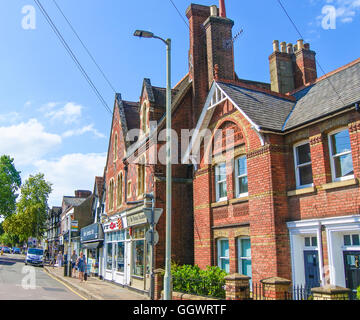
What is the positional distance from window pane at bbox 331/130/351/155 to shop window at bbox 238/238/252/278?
468cm

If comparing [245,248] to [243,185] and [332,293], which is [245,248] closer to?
[243,185]

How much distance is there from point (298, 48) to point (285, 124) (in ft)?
31.2

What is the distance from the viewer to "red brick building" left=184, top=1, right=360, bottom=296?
11.0 meters

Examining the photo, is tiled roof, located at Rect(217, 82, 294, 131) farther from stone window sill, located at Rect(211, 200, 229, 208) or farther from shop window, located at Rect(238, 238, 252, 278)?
shop window, located at Rect(238, 238, 252, 278)

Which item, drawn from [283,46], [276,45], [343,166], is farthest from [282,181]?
[283,46]

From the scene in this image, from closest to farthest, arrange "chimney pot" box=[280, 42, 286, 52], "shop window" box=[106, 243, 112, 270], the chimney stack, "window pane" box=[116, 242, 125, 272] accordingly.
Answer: the chimney stack
"chimney pot" box=[280, 42, 286, 52]
"window pane" box=[116, 242, 125, 272]
"shop window" box=[106, 243, 112, 270]

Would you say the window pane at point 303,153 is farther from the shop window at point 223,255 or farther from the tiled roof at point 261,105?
the shop window at point 223,255

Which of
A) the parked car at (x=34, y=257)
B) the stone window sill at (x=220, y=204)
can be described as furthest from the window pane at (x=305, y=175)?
the parked car at (x=34, y=257)

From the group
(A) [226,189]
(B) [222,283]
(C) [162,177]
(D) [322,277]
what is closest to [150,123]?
(C) [162,177]

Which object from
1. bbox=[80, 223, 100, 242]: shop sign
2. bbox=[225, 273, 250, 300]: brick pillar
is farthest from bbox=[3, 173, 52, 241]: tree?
bbox=[225, 273, 250, 300]: brick pillar

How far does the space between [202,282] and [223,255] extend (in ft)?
8.47

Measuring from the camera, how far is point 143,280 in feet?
60.2

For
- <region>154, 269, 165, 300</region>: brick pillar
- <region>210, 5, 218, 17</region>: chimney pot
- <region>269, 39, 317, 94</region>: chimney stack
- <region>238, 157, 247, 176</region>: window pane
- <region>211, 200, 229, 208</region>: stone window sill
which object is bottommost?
<region>154, 269, 165, 300</region>: brick pillar
